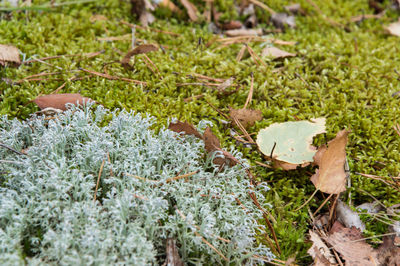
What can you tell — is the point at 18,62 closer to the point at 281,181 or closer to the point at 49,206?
Result: the point at 49,206

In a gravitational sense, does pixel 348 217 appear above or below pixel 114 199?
below

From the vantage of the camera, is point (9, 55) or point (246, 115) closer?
point (246, 115)

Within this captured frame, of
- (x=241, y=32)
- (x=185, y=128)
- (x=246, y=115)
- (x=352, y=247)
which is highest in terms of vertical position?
(x=241, y=32)

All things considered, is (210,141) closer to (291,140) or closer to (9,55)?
(291,140)

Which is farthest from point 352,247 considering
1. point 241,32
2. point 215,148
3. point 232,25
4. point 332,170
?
point 232,25

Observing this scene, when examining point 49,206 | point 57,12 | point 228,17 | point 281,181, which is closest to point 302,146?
point 281,181

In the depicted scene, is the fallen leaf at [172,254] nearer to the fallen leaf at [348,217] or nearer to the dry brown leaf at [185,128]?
the dry brown leaf at [185,128]

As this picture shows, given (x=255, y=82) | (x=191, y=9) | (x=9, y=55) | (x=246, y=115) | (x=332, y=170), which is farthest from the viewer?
(x=191, y=9)
